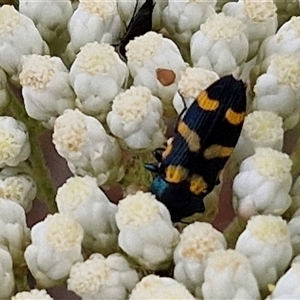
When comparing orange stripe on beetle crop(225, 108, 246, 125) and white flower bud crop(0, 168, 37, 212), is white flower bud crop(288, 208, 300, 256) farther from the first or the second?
white flower bud crop(0, 168, 37, 212)

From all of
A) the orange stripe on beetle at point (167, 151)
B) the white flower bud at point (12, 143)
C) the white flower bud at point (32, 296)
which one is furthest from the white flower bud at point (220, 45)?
the white flower bud at point (32, 296)

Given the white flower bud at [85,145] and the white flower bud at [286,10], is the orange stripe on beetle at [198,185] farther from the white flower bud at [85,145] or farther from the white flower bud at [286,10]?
the white flower bud at [286,10]

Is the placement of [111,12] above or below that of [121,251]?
above

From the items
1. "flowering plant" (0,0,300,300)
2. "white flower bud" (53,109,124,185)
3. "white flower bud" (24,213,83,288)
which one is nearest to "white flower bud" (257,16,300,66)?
"flowering plant" (0,0,300,300)

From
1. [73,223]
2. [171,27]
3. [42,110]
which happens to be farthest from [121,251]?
[171,27]

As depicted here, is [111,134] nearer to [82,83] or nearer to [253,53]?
[82,83]
